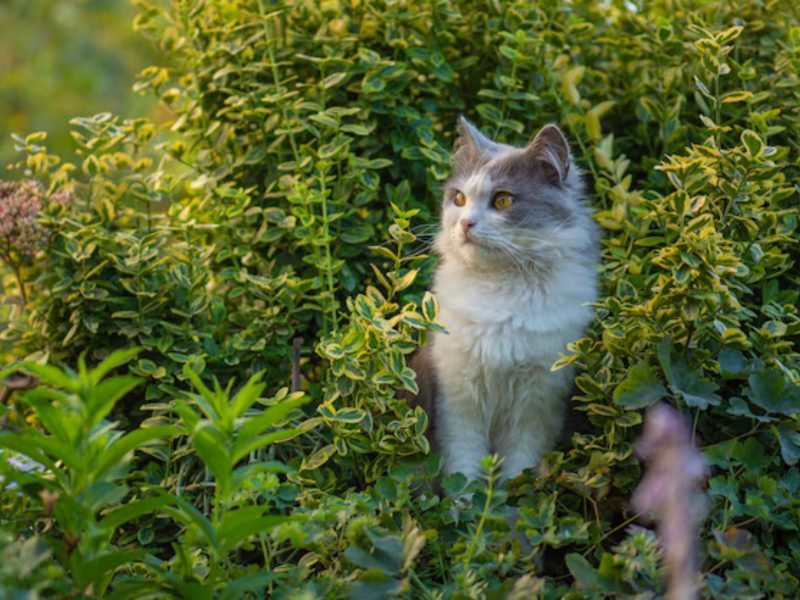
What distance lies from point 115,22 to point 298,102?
4.37 meters

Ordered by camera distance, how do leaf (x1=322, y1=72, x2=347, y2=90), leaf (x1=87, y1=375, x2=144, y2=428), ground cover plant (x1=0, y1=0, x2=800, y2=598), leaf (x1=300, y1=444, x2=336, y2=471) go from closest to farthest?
leaf (x1=87, y1=375, x2=144, y2=428) → ground cover plant (x1=0, y1=0, x2=800, y2=598) → leaf (x1=300, y1=444, x2=336, y2=471) → leaf (x1=322, y1=72, x2=347, y2=90)

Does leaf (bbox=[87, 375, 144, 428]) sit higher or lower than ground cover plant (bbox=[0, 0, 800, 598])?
higher

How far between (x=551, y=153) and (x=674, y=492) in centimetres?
137

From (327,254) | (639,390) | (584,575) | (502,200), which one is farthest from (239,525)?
(502,200)

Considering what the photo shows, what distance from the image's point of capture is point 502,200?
9.01ft

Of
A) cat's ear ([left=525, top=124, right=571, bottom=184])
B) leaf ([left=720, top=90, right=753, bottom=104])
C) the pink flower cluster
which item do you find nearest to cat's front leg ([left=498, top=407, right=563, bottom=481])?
cat's ear ([left=525, top=124, right=571, bottom=184])

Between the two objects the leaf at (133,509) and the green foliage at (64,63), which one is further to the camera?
the green foliage at (64,63)

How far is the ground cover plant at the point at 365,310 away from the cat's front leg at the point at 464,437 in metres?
0.17

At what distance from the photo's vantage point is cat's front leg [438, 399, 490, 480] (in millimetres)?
2668

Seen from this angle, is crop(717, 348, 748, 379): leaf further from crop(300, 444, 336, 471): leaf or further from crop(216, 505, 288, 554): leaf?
crop(216, 505, 288, 554): leaf

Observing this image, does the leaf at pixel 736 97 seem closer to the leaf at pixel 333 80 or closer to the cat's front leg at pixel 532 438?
the cat's front leg at pixel 532 438

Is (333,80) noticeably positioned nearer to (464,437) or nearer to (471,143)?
(471,143)

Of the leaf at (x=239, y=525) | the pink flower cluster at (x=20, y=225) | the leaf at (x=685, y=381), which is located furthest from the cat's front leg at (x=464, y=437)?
the pink flower cluster at (x=20, y=225)

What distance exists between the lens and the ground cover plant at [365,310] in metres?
1.95
